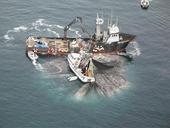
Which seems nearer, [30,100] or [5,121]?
[5,121]

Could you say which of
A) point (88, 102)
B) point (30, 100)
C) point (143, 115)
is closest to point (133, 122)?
point (143, 115)

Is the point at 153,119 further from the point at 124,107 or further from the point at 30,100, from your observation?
the point at 30,100

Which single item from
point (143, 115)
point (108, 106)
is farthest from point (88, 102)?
point (143, 115)

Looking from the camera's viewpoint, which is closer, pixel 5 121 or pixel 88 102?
pixel 5 121

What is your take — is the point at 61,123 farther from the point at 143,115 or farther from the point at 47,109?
the point at 143,115

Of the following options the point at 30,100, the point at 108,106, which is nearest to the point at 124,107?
the point at 108,106

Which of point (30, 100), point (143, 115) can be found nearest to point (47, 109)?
point (30, 100)

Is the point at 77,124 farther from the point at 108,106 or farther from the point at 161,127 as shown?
the point at 161,127
